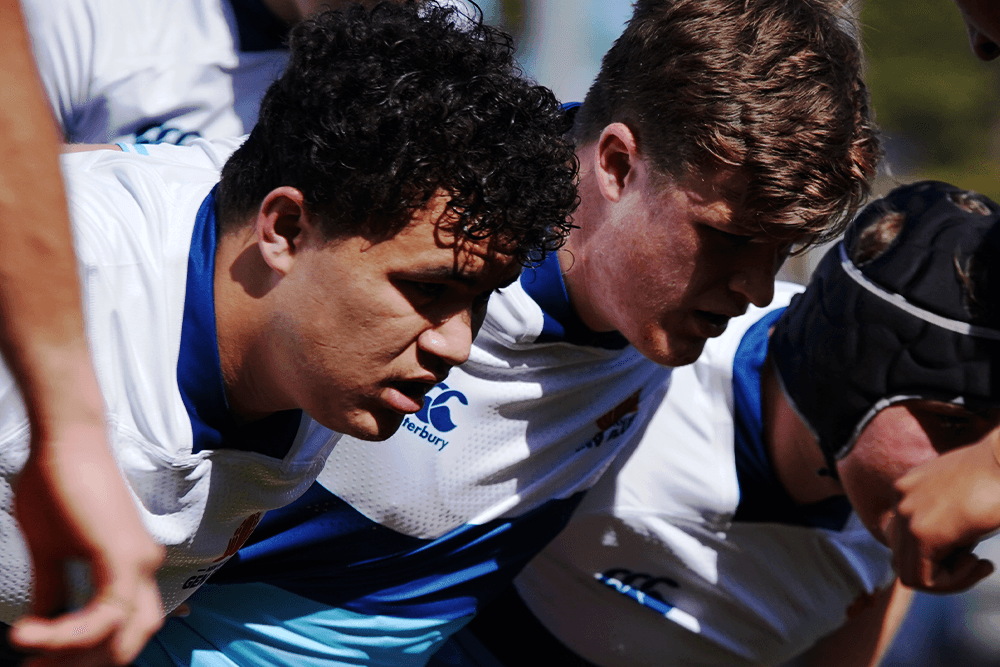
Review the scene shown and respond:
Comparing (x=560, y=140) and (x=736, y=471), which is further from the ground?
(x=560, y=140)

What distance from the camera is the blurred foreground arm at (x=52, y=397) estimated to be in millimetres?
775

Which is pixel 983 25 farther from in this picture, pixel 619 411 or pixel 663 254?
Result: pixel 619 411

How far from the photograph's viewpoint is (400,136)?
1.27 m

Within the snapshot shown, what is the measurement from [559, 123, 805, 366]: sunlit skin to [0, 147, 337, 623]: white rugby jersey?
0.64 m

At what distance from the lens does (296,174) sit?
1.31 meters

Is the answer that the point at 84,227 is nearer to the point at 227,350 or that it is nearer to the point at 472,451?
the point at 227,350

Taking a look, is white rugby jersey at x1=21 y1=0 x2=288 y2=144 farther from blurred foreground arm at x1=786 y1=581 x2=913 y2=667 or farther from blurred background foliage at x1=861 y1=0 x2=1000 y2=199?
blurred background foliage at x1=861 y1=0 x2=1000 y2=199

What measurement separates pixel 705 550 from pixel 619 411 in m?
0.40

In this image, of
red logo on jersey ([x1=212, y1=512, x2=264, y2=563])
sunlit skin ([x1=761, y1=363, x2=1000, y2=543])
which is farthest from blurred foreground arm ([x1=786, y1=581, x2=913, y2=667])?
red logo on jersey ([x1=212, y1=512, x2=264, y2=563])

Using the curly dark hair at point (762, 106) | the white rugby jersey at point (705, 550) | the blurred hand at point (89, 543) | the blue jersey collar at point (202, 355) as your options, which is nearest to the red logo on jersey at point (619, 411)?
the white rugby jersey at point (705, 550)

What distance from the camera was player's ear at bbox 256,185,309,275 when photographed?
1.30 m

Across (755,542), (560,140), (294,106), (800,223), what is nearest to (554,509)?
(755,542)

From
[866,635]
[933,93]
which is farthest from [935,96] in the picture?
[866,635]

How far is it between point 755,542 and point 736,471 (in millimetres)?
179
